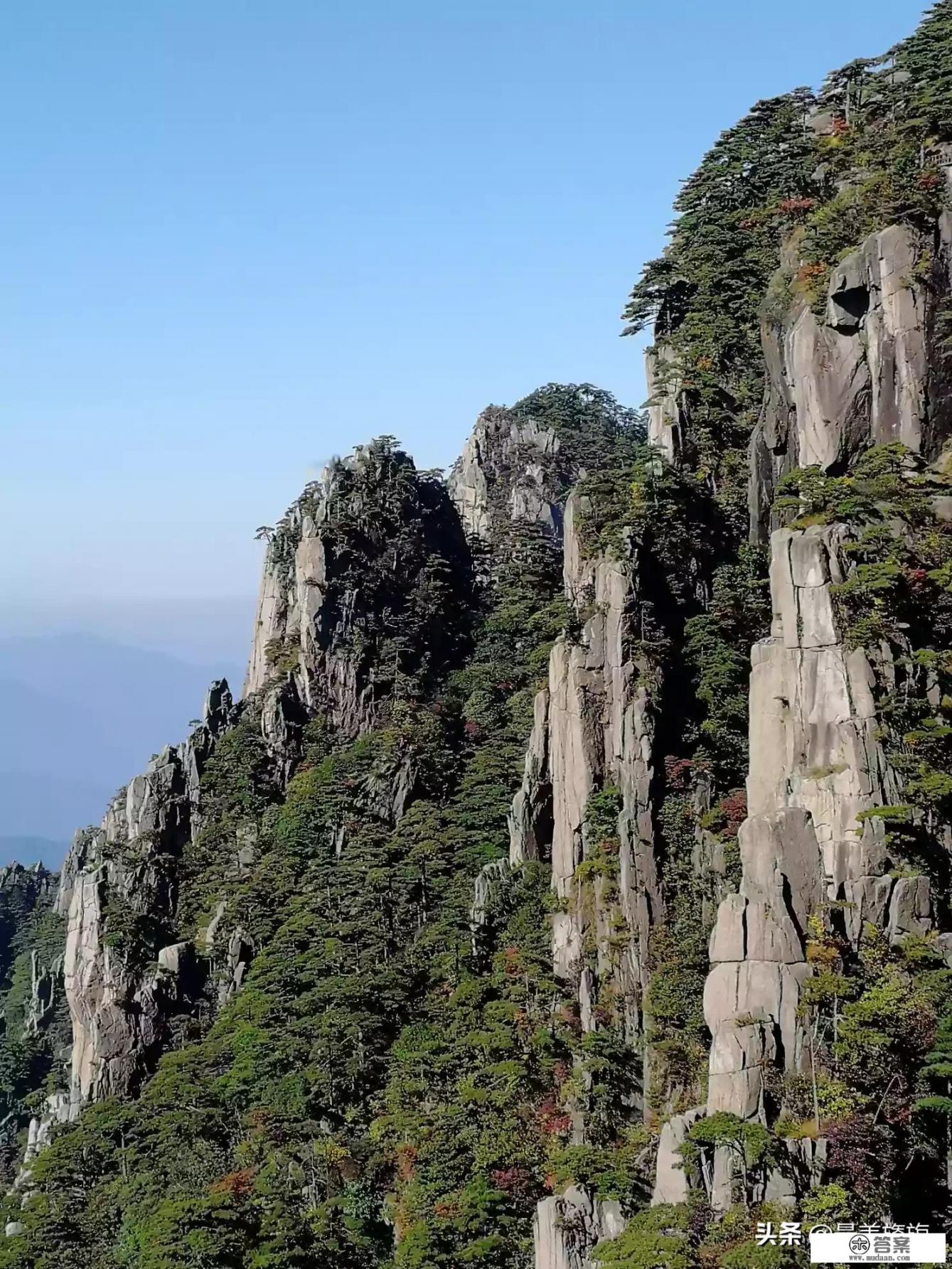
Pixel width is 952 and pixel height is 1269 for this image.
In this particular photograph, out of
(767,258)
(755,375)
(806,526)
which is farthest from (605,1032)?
(767,258)

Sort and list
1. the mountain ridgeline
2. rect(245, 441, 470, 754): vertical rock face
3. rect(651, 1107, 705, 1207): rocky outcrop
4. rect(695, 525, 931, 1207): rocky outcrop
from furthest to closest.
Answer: rect(245, 441, 470, 754): vertical rock face, the mountain ridgeline, rect(651, 1107, 705, 1207): rocky outcrop, rect(695, 525, 931, 1207): rocky outcrop

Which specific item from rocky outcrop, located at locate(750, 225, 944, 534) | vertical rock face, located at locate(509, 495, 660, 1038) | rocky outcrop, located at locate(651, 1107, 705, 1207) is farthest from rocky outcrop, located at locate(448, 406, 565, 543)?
rocky outcrop, located at locate(651, 1107, 705, 1207)

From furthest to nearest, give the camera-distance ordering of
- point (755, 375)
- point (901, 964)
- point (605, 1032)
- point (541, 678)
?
point (541, 678) → point (755, 375) → point (605, 1032) → point (901, 964)

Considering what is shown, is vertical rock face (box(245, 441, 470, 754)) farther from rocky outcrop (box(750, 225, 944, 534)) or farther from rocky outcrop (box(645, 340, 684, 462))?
rocky outcrop (box(750, 225, 944, 534))

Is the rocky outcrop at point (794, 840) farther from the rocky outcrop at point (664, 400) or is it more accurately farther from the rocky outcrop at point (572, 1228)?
the rocky outcrop at point (664, 400)

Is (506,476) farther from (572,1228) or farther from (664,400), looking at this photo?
(572,1228)

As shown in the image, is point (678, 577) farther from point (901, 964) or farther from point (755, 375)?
point (901, 964)

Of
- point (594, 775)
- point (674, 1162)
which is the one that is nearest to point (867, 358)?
point (594, 775)
